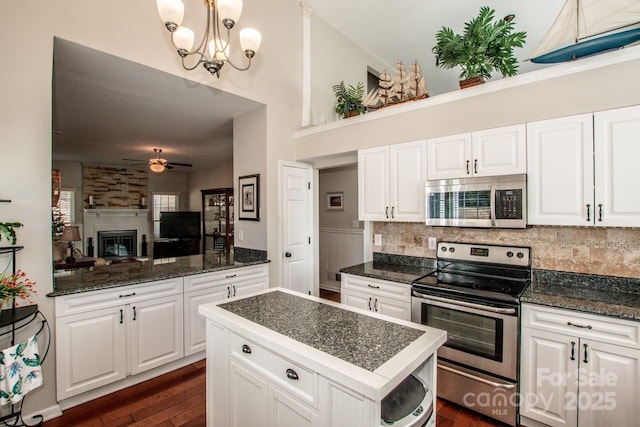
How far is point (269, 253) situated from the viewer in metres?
3.60

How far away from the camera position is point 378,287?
2.74 m

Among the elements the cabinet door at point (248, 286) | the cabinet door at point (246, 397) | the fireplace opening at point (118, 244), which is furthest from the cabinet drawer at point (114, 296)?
the fireplace opening at point (118, 244)

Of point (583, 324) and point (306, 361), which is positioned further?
point (583, 324)

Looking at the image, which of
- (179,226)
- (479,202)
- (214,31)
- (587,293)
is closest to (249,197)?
(214,31)

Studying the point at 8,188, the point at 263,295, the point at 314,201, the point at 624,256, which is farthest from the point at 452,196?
the point at 8,188

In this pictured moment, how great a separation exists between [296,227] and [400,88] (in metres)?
2.00

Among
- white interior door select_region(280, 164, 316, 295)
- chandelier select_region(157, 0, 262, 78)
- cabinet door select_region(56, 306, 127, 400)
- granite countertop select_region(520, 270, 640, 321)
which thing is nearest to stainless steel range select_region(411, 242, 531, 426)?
granite countertop select_region(520, 270, 640, 321)

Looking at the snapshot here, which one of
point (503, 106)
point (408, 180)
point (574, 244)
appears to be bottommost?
point (574, 244)

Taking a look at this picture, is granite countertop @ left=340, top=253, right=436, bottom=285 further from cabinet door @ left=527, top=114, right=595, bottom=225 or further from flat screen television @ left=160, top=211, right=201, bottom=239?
flat screen television @ left=160, top=211, right=201, bottom=239

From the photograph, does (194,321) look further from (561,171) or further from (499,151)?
(561,171)

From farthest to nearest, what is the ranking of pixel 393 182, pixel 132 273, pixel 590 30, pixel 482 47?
pixel 393 182 → pixel 132 273 → pixel 482 47 → pixel 590 30

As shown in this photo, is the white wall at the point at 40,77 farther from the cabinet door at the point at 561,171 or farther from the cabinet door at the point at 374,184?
the cabinet door at the point at 561,171

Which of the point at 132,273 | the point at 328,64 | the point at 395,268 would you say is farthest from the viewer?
the point at 328,64

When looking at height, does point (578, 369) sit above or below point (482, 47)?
below
